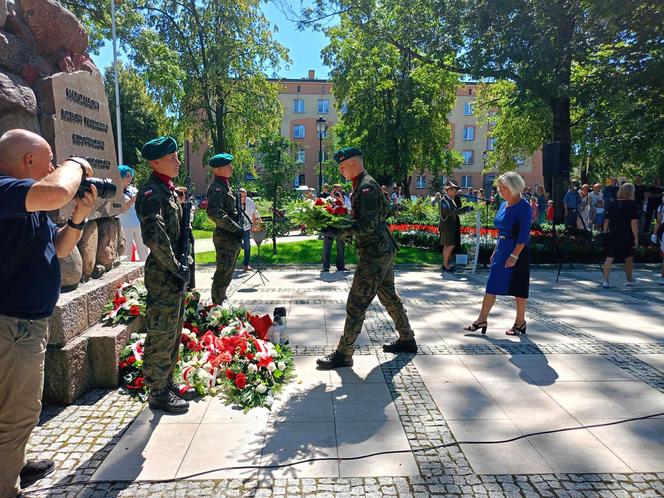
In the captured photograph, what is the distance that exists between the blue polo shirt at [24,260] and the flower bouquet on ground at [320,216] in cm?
256

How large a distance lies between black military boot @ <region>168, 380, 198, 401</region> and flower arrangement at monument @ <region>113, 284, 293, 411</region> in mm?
50

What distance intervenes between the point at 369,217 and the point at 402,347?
66.1 inches

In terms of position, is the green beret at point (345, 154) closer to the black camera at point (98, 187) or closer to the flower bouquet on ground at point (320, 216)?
the flower bouquet on ground at point (320, 216)

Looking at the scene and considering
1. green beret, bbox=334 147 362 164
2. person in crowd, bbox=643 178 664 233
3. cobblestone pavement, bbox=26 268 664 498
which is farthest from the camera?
person in crowd, bbox=643 178 664 233

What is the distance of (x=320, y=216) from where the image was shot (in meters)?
4.92

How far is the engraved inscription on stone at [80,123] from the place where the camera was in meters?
4.50

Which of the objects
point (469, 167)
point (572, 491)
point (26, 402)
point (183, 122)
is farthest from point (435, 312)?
point (469, 167)

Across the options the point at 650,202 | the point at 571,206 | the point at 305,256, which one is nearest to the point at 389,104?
the point at 571,206

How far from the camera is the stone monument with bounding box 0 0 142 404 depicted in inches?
160

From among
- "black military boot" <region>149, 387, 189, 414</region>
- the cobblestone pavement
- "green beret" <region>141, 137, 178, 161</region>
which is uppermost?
"green beret" <region>141, 137, 178, 161</region>

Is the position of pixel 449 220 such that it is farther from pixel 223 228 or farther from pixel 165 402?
pixel 165 402

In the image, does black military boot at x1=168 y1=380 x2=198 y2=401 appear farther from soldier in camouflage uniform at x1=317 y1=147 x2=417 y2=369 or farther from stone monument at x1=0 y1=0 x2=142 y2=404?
soldier in camouflage uniform at x1=317 y1=147 x2=417 y2=369

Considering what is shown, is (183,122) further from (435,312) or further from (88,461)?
(88,461)

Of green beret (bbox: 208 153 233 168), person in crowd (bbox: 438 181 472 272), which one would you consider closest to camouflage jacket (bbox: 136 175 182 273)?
green beret (bbox: 208 153 233 168)
